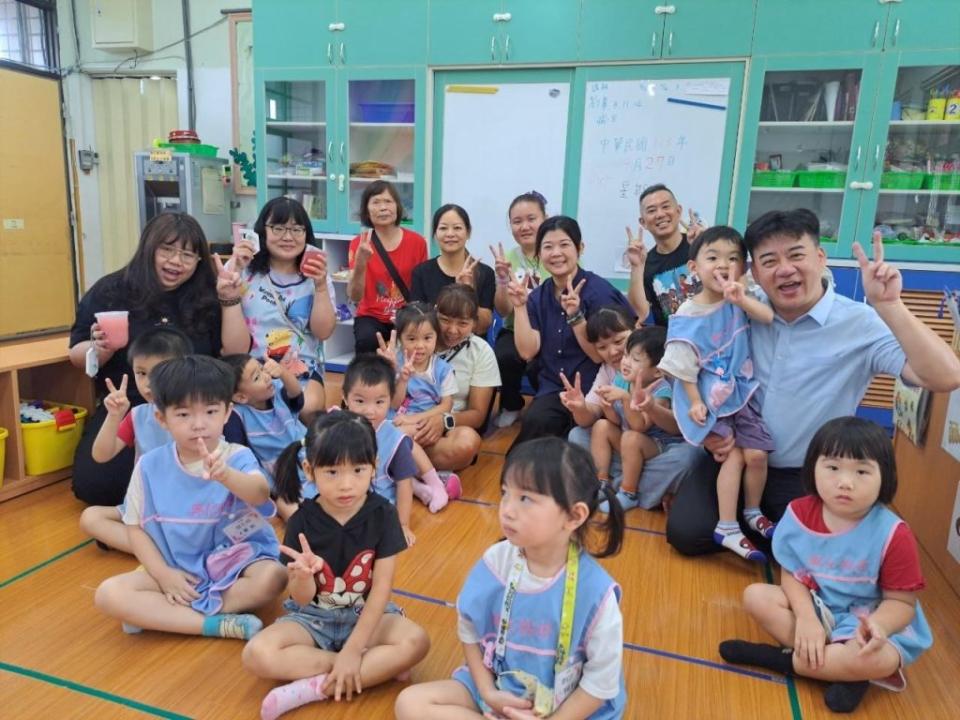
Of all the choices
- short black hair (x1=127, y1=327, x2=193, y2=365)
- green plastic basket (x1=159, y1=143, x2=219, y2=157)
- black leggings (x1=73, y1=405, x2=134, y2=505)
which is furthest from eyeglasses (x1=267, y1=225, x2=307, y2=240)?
green plastic basket (x1=159, y1=143, x2=219, y2=157)

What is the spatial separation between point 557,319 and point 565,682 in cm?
187

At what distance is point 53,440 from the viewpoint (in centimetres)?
250

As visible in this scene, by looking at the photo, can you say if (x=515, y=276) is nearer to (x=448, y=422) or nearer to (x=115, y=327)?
(x=448, y=422)

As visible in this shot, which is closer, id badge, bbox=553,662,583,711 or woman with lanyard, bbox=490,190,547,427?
id badge, bbox=553,662,583,711

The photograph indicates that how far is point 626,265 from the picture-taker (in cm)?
385

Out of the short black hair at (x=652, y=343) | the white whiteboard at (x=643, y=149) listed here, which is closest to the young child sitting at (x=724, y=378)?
the short black hair at (x=652, y=343)

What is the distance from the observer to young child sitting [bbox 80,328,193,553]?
186 cm

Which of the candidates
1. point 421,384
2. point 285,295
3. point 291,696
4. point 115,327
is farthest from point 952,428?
point 115,327

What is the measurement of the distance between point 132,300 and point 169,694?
142cm

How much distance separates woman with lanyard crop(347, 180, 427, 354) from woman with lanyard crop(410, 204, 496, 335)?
15 cm

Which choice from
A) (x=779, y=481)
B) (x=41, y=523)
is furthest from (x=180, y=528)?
(x=779, y=481)

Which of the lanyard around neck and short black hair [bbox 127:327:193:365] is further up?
short black hair [bbox 127:327:193:365]

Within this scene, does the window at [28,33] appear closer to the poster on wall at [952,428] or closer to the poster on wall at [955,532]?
the poster on wall at [952,428]

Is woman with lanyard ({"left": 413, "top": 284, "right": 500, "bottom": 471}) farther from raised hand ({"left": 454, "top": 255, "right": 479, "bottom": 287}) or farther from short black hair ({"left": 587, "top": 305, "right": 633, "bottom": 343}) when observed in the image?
short black hair ({"left": 587, "top": 305, "right": 633, "bottom": 343})
